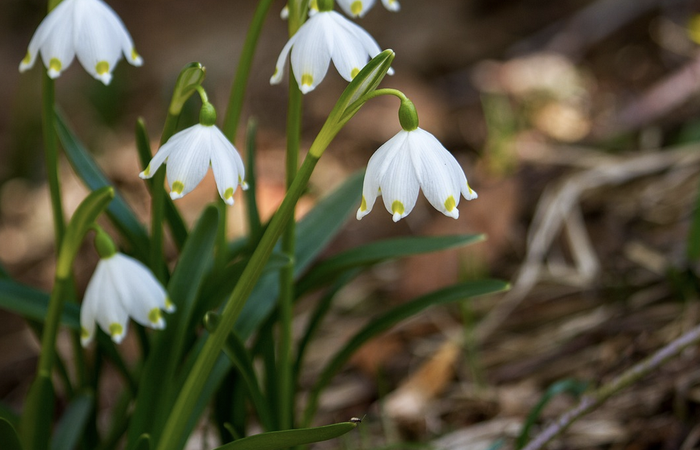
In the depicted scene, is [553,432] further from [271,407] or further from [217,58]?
[217,58]

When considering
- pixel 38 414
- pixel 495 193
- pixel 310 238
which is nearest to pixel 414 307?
pixel 310 238

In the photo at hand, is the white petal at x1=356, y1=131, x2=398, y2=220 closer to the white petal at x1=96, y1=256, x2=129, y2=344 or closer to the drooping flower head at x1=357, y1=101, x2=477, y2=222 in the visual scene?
the drooping flower head at x1=357, y1=101, x2=477, y2=222

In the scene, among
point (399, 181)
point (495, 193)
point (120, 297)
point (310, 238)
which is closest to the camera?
point (399, 181)

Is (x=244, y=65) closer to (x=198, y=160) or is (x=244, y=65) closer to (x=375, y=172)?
(x=198, y=160)

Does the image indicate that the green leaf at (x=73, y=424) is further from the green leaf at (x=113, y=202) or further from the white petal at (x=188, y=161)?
the white petal at (x=188, y=161)

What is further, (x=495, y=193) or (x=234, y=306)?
(x=495, y=193)

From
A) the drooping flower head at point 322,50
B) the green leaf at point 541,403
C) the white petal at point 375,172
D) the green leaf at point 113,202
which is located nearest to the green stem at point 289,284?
the drooping flower head at point 322,50

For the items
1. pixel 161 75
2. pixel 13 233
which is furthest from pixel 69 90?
pixel 13 233
